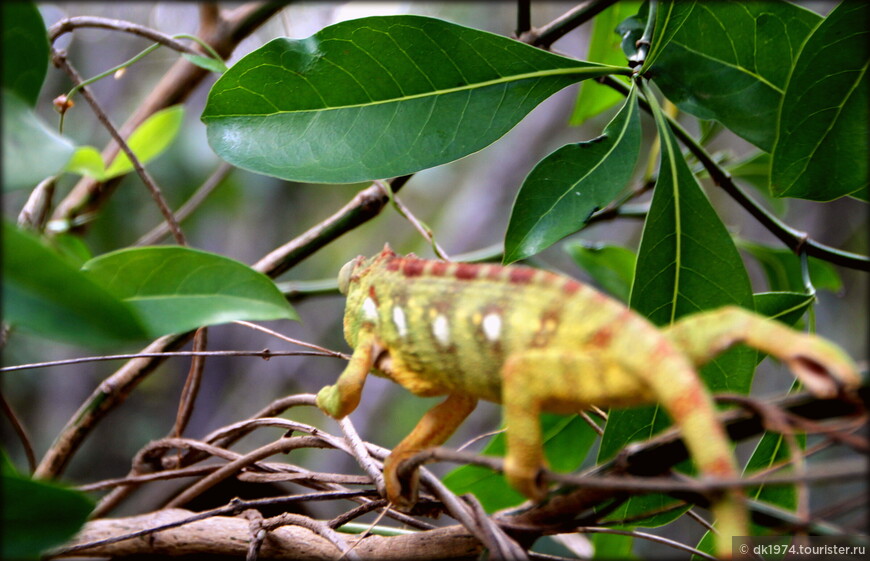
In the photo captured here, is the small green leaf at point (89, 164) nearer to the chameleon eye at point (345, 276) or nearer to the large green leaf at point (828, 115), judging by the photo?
the chameleon eye at point (345, 276)

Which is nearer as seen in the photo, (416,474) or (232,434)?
(416,474)

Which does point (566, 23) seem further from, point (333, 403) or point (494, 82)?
point (333, 403)

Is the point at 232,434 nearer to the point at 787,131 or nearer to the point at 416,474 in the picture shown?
the point at 416,474

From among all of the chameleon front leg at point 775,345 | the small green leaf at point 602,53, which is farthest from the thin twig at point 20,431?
the small green leaf at point 602,53

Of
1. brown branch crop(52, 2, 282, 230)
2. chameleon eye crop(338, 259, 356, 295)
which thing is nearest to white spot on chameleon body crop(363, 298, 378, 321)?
chameleon eye crop(338, 259, 356, 295)

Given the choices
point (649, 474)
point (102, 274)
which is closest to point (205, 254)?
point (102, 274)

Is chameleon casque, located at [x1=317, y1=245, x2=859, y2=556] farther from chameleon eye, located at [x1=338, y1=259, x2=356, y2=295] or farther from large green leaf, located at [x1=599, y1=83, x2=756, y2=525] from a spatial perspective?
large green leaf, located at [x1=599, y1=83, x2=756, y2=525]

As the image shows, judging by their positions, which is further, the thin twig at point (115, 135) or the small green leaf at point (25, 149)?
the thin twig at point (115, 135)
